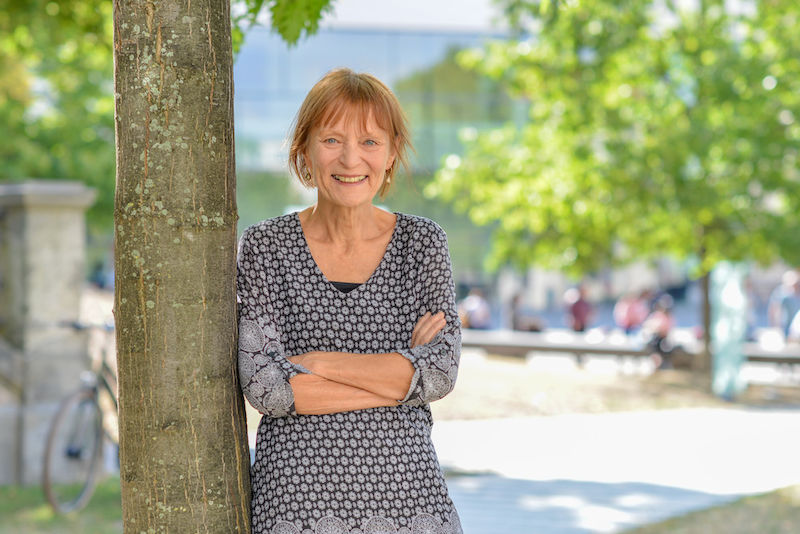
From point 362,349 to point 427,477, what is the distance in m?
0.35

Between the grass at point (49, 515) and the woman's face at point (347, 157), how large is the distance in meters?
4.49

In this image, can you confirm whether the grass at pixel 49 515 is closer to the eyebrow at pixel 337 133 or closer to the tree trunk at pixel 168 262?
the tree trunk at pixel 168 262

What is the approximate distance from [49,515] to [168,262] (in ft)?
16.8

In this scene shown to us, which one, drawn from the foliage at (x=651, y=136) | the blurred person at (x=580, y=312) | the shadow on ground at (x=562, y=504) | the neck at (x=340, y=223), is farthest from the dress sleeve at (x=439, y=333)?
the blurred person at (x=580, y=312)

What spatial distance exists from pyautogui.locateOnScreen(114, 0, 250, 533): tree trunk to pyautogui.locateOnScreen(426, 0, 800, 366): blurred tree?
11.2 m

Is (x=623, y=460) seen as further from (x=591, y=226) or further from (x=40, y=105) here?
(x=40, y=105)

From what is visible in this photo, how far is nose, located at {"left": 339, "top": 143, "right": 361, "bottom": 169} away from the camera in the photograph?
8.11ft

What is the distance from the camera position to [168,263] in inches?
86.8

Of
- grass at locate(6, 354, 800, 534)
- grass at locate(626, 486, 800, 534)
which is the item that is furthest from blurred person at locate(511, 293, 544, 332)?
grass at locate(626, 486, 800, 534)

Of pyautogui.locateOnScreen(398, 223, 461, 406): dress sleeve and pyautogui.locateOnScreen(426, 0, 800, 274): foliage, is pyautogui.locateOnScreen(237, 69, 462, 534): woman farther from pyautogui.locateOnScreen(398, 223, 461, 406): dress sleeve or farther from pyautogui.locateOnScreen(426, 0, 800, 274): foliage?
pyautogui.locateOnScreen(426, 0, 800, 274): foliage

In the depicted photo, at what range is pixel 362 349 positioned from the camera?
247cm

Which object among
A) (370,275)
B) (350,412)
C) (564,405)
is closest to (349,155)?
(370,275)

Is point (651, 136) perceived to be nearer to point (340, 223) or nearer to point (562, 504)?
point (562, 504)

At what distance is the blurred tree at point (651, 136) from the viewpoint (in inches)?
548
